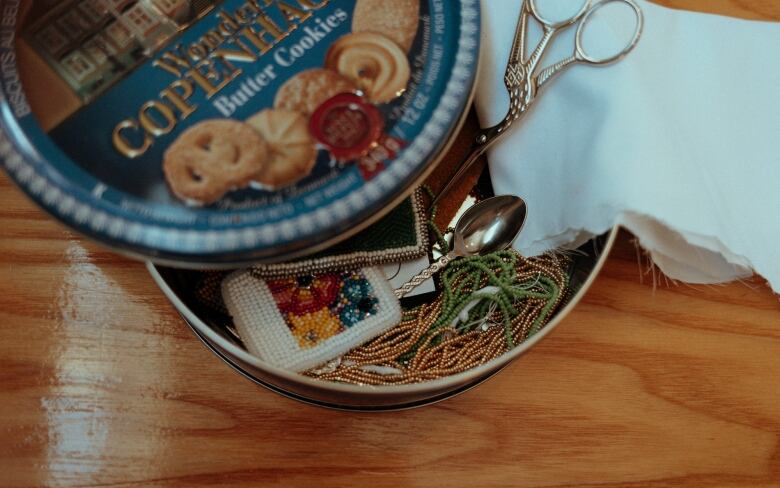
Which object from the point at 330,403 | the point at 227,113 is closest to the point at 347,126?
the point at 227,113

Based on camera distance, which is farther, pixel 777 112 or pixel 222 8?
pixel 777 112

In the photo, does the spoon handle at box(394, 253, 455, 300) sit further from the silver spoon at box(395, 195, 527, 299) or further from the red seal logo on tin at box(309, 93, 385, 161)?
the red seal logo on tin at box(309, 93, 385, 161)

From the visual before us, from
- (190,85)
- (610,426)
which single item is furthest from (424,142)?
(610,426)

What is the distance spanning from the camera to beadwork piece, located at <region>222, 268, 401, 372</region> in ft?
1.49

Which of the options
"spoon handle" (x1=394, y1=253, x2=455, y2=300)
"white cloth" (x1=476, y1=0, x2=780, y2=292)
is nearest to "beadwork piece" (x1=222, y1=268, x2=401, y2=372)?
"spoon handle" (x1=394, y1=253, x2=455, y2=300)

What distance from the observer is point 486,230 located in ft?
1.69

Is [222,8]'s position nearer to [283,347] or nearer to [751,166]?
[283,347]

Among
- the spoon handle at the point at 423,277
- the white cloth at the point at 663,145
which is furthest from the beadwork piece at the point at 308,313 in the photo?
the white cloth at the point at 663,145

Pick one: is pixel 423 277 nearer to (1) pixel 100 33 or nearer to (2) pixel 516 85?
(2) pixel 516 85

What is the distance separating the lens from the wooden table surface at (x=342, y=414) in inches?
19.1

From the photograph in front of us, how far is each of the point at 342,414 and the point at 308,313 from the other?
9cm

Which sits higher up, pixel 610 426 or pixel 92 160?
pixel 92 160

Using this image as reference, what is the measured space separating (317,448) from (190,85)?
0.91 ft

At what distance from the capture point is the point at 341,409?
1.61 feet
